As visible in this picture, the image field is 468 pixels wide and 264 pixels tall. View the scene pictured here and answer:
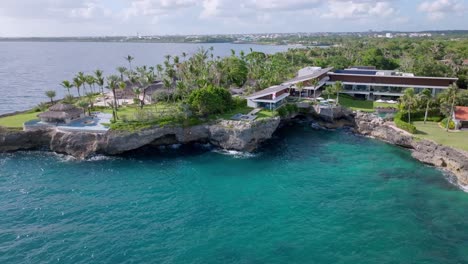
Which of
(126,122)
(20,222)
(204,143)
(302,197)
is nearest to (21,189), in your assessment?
(20,222)

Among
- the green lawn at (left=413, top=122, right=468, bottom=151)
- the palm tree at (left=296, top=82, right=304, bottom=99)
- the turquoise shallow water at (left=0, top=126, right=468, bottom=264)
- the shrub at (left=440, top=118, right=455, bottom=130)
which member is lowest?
the turquoise shallow water at (left=0, top=126, right=468, bottom=264)

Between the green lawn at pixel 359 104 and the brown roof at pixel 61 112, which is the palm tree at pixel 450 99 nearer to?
the green lawn at pixel 359 104

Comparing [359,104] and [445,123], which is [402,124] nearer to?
[445,123]

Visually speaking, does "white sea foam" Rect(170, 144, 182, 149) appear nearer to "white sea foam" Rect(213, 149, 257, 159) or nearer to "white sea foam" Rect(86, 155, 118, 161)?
"white sea foam" Rect(213, 149, 257, 159)

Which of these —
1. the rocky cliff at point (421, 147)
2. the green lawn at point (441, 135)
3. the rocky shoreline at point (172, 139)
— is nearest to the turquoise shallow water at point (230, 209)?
the rocky cliff at point (421, 147)

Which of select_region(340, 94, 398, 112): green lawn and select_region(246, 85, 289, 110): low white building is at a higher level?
select_region(246, 85, 289, 110): low white building

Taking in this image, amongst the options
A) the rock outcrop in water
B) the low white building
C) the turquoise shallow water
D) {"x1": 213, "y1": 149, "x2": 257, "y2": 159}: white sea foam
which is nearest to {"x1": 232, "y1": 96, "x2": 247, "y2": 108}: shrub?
the low white building

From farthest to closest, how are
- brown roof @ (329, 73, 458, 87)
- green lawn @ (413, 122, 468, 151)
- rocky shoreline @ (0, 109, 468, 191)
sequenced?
brown roof @ (329, 73, 458, 87)
rocky shoreline @ (0, 109, 468, 191)
green lawn @ (413, 122, 468, 151)
